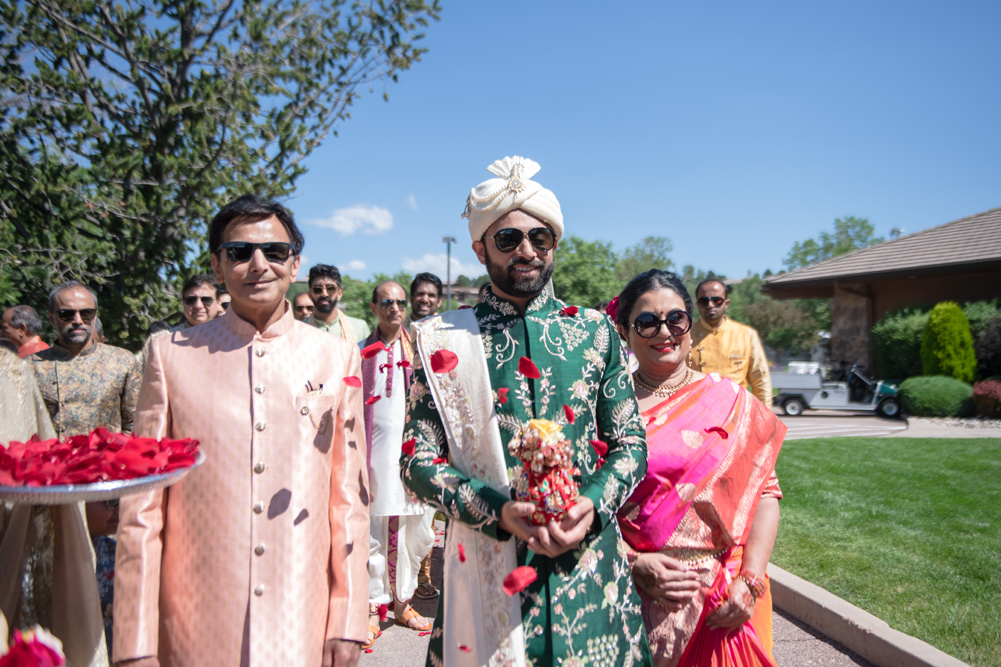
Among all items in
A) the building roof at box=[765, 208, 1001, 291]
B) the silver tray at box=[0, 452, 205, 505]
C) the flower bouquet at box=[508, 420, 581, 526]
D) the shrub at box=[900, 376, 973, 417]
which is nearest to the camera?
the silver tray at box=[0, 452, 205, 505]

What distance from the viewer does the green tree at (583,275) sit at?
4031 centimetres

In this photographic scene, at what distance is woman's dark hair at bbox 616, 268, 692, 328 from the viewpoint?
2631 millimetres

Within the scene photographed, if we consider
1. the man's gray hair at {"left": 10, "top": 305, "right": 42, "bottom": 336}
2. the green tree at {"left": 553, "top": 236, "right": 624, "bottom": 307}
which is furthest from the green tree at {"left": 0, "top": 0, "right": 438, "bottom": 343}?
the green tree at {"left": 553, "top": 236, "right": 624, "bottom": 307}

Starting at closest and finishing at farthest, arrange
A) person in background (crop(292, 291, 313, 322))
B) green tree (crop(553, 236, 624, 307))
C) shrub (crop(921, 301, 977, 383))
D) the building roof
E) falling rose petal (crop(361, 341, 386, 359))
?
falling rose petal (crop(361, 341, 386, 359)) → person in background (crop(292, 291, 313, 322)) → shrub (crop(921, 301, 977, 383)) → the building roof → green tree (crop(553, 236, 624, 307))

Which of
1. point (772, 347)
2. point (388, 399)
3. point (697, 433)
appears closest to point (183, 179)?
point (388, 399)

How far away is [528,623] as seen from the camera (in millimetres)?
1874

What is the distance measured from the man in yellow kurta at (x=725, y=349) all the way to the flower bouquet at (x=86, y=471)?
15.7ft

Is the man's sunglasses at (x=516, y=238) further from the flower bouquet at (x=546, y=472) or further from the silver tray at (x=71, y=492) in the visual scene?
the silver tray at (x=71, y=492)

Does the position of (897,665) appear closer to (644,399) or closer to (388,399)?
(644,399)

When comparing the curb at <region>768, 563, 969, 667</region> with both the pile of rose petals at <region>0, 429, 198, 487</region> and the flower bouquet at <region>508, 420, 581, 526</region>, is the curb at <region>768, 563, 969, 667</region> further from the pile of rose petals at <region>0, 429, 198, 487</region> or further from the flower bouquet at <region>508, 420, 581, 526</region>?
the pile of rose petals at <region>0, 429, 198, 487</region>

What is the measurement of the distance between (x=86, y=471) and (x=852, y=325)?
80.8 feet

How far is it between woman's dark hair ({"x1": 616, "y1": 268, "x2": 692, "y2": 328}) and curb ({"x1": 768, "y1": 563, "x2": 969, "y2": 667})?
8.32 feet

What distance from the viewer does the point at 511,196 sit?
208cm

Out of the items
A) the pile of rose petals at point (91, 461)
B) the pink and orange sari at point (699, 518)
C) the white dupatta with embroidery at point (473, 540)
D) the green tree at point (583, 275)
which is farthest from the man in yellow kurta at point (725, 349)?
the green tree at point (583, 275)
